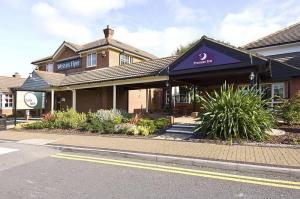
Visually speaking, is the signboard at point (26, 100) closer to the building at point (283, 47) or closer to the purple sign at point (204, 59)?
the purple sign at point (204, 59)

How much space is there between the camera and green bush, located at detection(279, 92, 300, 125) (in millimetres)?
13125

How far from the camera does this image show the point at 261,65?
13281mm

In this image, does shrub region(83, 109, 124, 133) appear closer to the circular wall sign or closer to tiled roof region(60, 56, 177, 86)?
tiled roof region(60, 56, 177, 86)

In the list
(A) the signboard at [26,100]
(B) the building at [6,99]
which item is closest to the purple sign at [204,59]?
(A) the signboard at [26,100]

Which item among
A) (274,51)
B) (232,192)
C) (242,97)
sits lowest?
(232,192)

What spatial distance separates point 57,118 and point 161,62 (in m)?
7.29

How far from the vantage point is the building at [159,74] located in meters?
14.3

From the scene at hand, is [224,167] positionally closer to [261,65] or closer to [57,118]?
[261,65]

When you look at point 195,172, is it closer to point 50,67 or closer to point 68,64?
point 68,64

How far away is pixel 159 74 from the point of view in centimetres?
1628

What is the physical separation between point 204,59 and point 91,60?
17321 mm

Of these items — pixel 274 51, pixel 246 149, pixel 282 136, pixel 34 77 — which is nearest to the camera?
pixel 246 149

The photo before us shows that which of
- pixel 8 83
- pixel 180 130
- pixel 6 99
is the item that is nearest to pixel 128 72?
pixel 180 130

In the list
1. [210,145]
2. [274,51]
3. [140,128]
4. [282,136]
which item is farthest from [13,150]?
[274,51]
